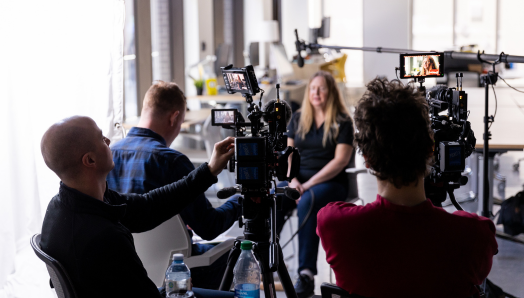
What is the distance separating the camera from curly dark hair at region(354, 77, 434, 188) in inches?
48.6

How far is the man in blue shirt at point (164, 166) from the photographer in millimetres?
2062

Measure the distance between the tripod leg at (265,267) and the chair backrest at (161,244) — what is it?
1.01ft

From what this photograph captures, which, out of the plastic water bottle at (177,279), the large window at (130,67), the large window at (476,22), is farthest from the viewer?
the large window at (476,22)

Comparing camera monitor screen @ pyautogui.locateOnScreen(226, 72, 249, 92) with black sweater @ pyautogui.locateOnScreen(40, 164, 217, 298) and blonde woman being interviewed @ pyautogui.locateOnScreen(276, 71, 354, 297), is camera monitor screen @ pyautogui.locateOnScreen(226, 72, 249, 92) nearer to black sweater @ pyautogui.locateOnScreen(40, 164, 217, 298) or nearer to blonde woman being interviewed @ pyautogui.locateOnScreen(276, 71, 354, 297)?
black sweater @ pyautogui.locateOnScreen(40, 164, 217, 298)

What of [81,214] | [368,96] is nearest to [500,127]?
[368,96]

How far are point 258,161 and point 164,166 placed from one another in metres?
0.50

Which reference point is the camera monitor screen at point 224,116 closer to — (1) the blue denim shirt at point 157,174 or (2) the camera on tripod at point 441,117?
(1) the blue denim shirt at point 157,174

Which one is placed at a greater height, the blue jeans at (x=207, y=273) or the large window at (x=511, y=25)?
the large window at (x=511, y=25)

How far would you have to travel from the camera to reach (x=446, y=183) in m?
2.06

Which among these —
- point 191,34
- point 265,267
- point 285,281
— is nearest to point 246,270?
point 265,267

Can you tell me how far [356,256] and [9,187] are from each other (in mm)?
1583

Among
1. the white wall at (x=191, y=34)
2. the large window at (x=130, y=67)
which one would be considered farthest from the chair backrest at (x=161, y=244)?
the white wall at (x=191, y=34)

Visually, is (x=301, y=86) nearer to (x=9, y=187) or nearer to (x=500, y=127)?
(x=500, y=127)

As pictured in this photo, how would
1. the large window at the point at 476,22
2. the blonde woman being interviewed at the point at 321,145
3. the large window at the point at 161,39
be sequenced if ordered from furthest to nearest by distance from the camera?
the large window at the point at 476,22
the large window at the point at 161,39
the blonde woman being interviewed at the point at 321,145
